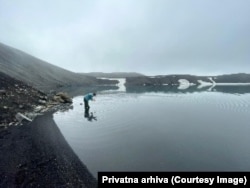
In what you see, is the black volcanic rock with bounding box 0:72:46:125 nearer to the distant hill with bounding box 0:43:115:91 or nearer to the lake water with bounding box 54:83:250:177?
the lake water with bounding box 54:83:250:177

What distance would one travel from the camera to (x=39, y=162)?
38.4 feet

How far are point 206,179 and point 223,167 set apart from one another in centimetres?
250

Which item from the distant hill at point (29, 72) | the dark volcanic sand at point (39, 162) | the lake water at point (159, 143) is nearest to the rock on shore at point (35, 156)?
the dark volcanic sand at point (39, 162)

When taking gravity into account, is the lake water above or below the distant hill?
below

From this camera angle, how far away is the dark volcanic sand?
970cm

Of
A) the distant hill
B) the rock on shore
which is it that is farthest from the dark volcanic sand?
the distant hill
